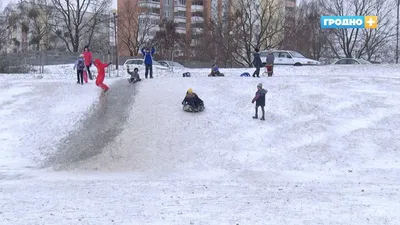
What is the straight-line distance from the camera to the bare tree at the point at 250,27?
47594 mm

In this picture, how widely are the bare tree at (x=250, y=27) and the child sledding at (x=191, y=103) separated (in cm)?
2816

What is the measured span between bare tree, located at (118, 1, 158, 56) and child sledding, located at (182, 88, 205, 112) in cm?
4335

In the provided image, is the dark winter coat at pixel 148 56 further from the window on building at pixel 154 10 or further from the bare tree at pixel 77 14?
the window on building at pixel 154 10

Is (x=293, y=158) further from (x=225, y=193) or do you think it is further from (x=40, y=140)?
(x=40, y=140)

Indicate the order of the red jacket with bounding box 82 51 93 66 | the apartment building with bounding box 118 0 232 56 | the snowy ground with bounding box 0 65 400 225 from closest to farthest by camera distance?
the snowy ground with bounding box 0 65 400 225
the red jacket with bounding box 82 51 93 66
the apartment building with bounding box 118 0 232 56

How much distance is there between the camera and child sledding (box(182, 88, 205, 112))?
1881 centimetres

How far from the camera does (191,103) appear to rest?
18875 mm

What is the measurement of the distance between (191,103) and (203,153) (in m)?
3.82

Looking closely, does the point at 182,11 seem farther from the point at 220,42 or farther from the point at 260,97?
the point at 260,97

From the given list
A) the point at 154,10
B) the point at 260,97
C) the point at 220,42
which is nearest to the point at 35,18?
the point at 154,10

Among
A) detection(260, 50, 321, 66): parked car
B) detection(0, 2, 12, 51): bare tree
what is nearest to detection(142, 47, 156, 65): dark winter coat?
detection(260, 50, 321, 66): parked car

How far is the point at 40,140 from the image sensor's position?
16.5 m

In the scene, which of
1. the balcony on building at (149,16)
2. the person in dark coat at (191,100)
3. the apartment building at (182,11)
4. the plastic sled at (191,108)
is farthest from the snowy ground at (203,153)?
the apartment building at (182,11)

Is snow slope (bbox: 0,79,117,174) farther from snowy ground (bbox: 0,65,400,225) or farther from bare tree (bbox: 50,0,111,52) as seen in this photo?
bare tree (bbox: 50,0,111,52)
